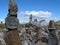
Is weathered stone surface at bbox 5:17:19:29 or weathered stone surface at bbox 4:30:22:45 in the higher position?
weathered stone surface at bbox 5:17:19:29

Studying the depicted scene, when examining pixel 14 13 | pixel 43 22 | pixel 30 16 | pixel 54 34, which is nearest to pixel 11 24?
pixel 14 13

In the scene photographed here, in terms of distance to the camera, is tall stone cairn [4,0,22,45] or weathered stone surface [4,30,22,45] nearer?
weathered stone surface [4,30,22,45]

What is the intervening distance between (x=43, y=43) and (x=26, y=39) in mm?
1792

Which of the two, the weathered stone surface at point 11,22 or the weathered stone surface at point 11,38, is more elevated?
Answer: the weathered stone surface at point 11,22

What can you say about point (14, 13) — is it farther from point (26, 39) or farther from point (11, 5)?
point (26, 39)

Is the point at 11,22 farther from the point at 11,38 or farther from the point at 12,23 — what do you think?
the point at 11,38

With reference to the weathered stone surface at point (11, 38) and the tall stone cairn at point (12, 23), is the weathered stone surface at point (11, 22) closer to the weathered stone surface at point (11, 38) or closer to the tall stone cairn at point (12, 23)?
the tall stone cairn at point (12, 23)

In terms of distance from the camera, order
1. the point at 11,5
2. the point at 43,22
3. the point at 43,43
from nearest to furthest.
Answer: the point at 11,5 < the point at 43,43 < the point at 43,22

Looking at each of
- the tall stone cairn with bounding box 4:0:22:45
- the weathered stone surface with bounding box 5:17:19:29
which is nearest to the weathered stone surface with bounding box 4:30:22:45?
the tall stone cairn with bounding box 4:0:22:45

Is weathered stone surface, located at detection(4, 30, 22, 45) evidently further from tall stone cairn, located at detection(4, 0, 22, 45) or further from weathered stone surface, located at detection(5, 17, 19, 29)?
weathered stone surface, located at detection(5, 17, 19, 29)

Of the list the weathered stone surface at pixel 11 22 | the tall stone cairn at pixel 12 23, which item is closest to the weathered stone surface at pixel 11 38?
the tall stone cairn at pixel 12 23

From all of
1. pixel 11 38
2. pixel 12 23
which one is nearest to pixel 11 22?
pixel 12 23

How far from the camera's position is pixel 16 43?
30.6 feet

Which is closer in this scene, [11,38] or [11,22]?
[11,22]
